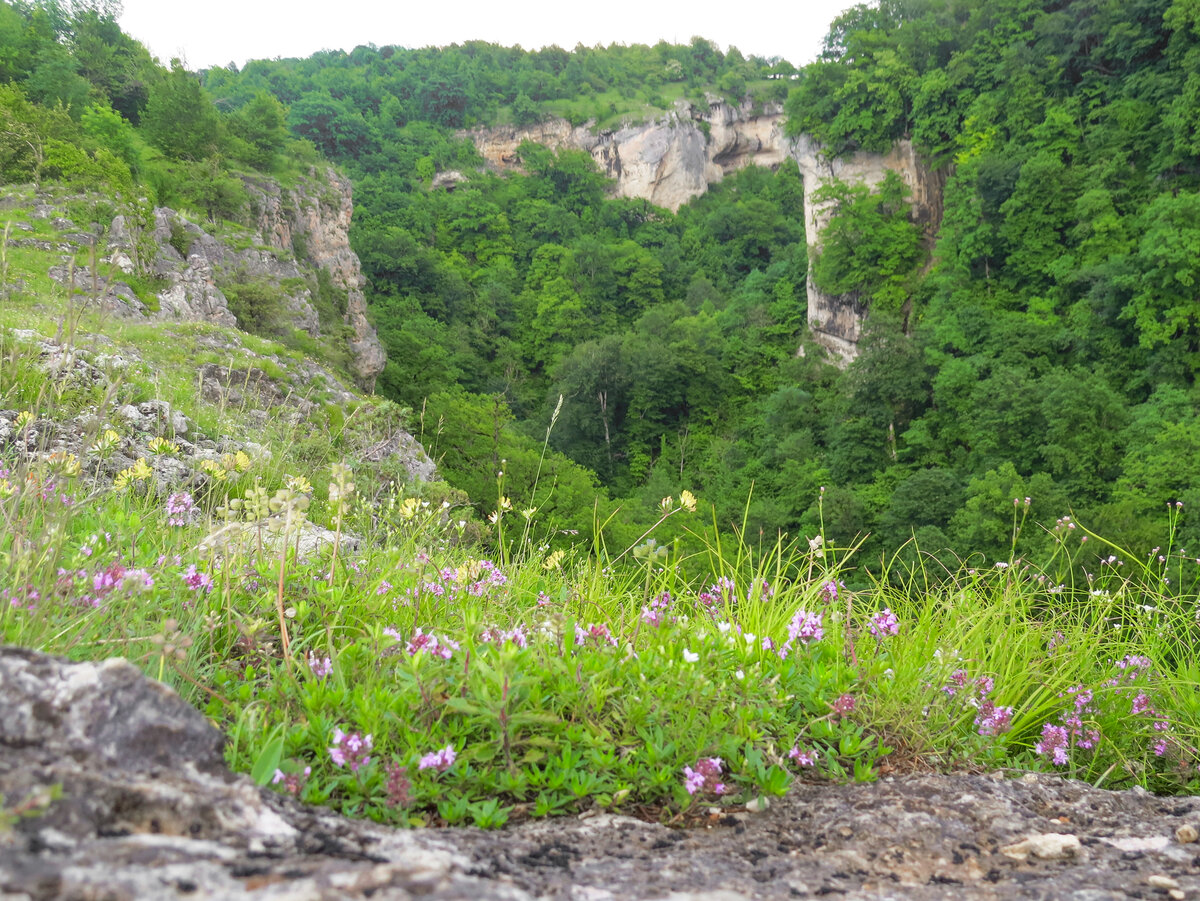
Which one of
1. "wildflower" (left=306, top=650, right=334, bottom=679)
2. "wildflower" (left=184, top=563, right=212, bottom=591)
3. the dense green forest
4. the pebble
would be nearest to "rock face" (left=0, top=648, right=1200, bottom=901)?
the pebble

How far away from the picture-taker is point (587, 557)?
317 cm

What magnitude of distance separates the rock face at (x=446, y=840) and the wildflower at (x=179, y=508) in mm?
1709

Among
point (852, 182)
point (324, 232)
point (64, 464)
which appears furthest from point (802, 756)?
point (852, 182)

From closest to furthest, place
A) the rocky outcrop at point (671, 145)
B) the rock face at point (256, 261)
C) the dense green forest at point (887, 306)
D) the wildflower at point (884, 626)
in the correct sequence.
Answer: the wildflower at point (884, 626), the rock face at point (256, 261), the dense green forest at point (887, 306), the rocky outcrop at point (671, 145)

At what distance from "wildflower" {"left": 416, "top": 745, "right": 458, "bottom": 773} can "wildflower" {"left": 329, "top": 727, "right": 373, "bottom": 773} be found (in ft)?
0.38

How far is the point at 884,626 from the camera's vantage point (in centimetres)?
249

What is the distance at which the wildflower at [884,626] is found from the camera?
2.46m

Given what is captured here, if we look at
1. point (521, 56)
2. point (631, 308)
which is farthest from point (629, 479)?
point (521, 56)

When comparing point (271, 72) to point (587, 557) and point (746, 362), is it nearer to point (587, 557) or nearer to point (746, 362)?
point (746, 362)

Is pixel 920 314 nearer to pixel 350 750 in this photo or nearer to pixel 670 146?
pixel 350 750

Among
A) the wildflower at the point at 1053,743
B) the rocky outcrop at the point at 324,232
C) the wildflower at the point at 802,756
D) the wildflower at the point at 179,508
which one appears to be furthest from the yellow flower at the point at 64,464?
the rocky outcrop at the point at 324,232

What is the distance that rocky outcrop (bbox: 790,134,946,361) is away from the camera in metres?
41.1

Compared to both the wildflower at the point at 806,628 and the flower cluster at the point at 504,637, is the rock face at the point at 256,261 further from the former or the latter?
the wildflower at the point at 806,628

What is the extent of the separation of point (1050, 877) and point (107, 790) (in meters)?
1.61
